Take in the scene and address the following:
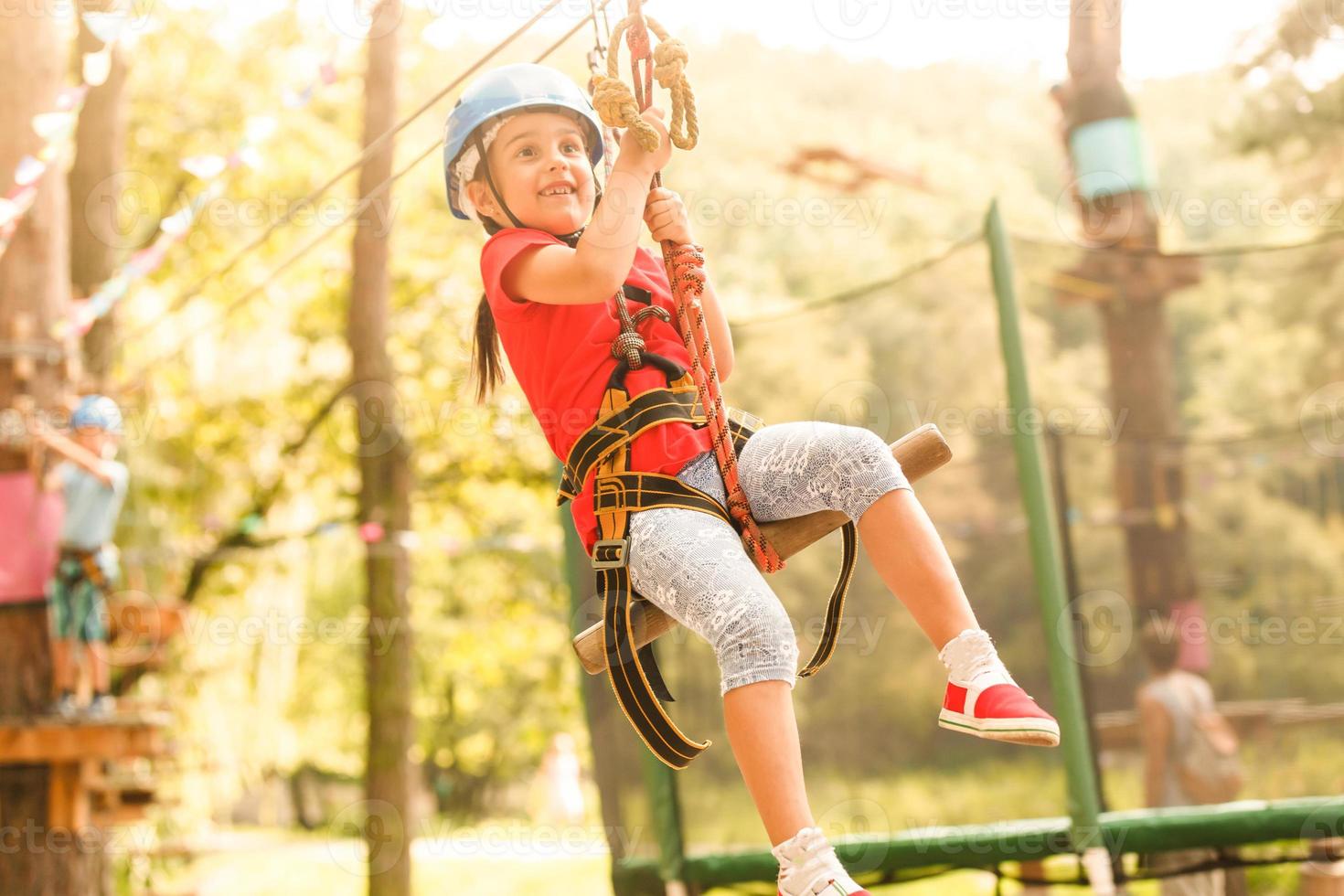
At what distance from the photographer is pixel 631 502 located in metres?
2.55

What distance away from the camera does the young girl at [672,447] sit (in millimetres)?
2273

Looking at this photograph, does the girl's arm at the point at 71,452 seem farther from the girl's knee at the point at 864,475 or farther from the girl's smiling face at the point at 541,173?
the girl's knee at the point at 864,475

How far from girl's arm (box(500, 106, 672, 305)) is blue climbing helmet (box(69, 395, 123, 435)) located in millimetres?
5728

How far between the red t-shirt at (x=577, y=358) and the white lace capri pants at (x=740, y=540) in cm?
8

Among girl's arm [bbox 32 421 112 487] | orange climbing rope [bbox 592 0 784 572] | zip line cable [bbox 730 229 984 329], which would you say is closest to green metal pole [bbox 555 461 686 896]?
zip line cable [bbox 730 229 984 329]

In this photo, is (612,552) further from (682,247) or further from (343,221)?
(343,221)

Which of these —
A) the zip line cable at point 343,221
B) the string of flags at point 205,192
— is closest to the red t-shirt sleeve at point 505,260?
the zip line cable at point 343,221

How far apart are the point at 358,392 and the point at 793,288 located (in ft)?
74.3

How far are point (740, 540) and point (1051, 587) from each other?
7.93ft

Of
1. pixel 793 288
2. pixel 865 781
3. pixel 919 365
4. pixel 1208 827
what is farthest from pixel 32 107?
pixel 793 288

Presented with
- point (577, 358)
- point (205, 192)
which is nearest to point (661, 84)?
point (577, 358)

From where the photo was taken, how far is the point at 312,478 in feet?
42.0

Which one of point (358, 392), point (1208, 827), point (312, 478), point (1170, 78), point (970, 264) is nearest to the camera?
point (1208, 827)

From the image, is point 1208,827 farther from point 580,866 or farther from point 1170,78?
point 1170,78
